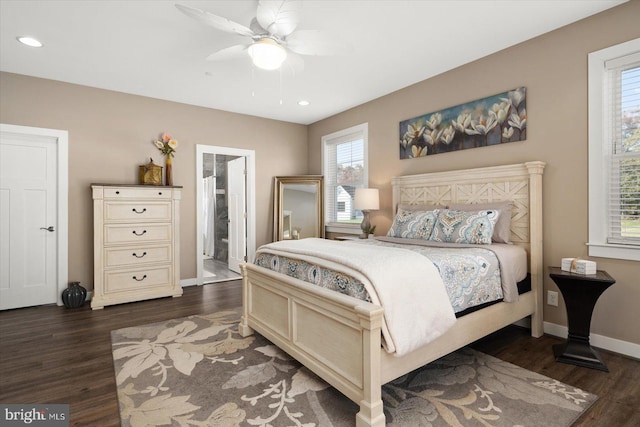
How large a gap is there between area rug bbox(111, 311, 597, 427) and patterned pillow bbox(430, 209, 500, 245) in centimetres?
91

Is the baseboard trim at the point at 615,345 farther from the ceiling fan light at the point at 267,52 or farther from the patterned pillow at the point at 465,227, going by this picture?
the ceiling fan light at the point at 267,52

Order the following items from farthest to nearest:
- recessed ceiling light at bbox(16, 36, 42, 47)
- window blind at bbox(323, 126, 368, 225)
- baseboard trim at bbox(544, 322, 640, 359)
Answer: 1. window blind at bbox(323, 126, 368, 225)
2. recessed ceiling light at bbox(16, 36, 42, 47)
3. baseboard trim at bbox(544, 322, 640, 359)

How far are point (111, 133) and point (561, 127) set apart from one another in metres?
4.98

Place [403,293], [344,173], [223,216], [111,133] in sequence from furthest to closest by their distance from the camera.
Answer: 1. [223,216]
2. [344,173]
3. [111,133]
4. [403,293]

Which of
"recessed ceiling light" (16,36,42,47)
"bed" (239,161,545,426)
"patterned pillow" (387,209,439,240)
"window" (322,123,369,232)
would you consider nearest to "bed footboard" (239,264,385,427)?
"bed" (239,161,545,426)

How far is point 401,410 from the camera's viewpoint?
1.79m

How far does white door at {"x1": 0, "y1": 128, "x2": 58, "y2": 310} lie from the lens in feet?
12.0

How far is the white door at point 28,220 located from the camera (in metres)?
3.66

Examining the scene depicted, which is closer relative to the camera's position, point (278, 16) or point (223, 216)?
point (278, 16)

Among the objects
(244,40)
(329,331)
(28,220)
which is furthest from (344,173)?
(28,220)

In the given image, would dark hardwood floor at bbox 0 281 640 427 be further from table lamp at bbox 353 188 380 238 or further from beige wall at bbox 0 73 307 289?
table lamp at bbox 353 188 380 238

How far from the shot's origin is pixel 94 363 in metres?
2.37

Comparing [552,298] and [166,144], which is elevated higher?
[166,144]

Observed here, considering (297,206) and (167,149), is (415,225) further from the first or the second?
(167,149)
